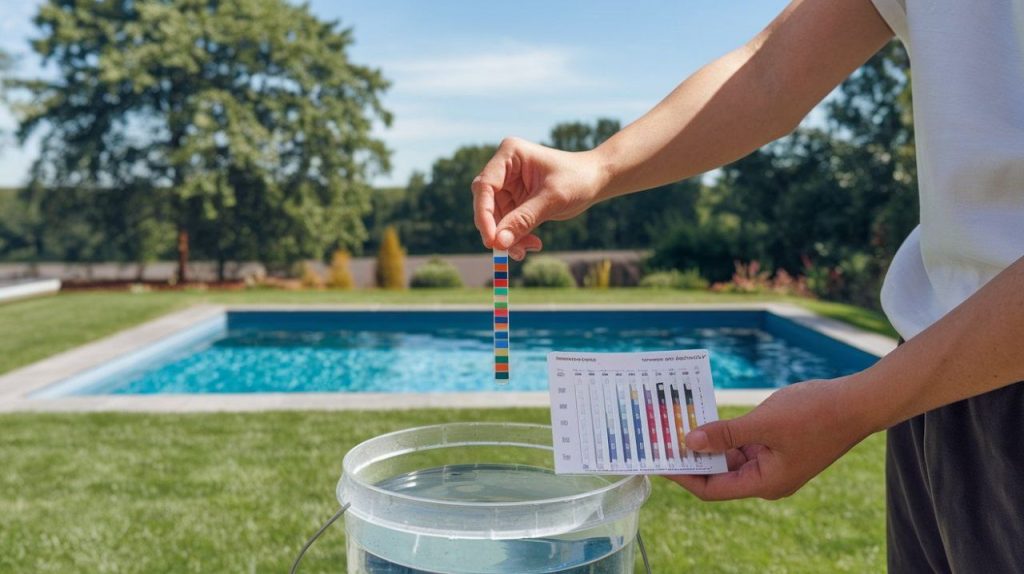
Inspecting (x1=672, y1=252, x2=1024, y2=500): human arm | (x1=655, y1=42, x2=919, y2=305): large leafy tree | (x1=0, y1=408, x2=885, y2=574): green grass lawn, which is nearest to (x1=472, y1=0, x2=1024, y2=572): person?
(x1=672, y1=252, x2=1024, y2=500): human arm

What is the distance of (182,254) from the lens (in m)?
16.5

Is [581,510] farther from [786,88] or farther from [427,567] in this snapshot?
[786,88]

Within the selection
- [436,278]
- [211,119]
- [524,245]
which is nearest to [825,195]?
[436,278]

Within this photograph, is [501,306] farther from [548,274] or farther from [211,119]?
[211,119]

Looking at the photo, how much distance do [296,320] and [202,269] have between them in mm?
8025

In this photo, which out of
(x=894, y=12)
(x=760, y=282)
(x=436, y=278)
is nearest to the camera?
(x=894, y=12)

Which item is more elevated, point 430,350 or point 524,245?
point 524,245

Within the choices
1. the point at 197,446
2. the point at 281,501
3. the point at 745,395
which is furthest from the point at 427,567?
the point at 745,395

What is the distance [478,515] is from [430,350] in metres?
8.69

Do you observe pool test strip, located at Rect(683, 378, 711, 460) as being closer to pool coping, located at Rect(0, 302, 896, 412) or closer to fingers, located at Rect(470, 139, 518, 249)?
fingers, located at Rect(470, 139, 518, 249)

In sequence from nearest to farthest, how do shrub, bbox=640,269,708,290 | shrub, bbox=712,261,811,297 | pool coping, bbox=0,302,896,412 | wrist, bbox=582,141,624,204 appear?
wrist, bbox=582,141,624,204
pool coping, bbox=0,302,896,412
shrub, bbox=712,261,811,297
shrub, bbox=640,269,708,290

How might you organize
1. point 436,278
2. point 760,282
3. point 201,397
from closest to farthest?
1. point 201,397
2. point 760,282
3. point 436,278

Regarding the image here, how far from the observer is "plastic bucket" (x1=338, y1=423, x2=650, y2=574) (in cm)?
95

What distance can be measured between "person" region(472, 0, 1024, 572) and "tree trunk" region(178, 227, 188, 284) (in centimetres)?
1644
